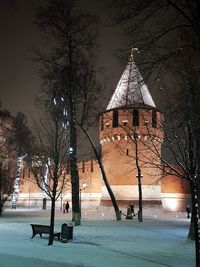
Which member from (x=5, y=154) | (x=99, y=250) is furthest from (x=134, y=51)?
(x=5, y=154)

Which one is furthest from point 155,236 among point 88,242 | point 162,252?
point 162,252

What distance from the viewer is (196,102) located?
44.2 feet

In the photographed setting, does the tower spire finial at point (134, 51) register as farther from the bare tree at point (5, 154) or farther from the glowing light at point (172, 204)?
the glowing light at point (172, 204)

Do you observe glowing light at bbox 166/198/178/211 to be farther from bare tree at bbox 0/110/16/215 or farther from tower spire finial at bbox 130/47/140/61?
tower spire finial at bbox 130/47/140/61

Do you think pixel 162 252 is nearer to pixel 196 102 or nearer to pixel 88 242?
pixel 88 242

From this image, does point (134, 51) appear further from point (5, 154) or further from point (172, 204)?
point (172, 204)

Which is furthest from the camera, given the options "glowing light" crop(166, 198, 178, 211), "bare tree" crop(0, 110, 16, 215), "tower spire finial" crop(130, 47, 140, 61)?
"glowing light" crop(166, 198, 178, 211)

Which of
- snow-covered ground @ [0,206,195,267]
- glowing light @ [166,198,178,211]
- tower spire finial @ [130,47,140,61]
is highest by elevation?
tower spire finial @ [130,47,140,61]

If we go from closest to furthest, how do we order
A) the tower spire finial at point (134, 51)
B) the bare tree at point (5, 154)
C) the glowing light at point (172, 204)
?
1. the tower spire finial at point (134, 51)
2. the bare tree at point (5, 154)
3. the glowing light at point (172, 204)

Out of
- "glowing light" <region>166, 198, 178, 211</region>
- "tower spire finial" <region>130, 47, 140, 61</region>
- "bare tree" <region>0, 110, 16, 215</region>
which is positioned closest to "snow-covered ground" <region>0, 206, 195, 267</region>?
"tower spire finial" <region>130, 47, 140, 61</region>

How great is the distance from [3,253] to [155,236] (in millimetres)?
7033

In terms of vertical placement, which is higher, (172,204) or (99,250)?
(172,204)

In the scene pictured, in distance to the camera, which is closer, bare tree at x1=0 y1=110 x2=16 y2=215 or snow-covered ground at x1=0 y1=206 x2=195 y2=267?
snow-covered ground at x1=0 y1=206 x2=195 y2=267

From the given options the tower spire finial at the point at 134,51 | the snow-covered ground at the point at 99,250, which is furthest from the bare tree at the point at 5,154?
the tower spire finial at the point at 134,51
